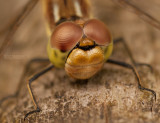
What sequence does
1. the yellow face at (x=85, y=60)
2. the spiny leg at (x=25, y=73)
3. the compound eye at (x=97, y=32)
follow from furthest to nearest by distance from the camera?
the spiny leg at (x=25, y=73), the compound eye at (x=97, y=32), the yellow face at (x=85, y=60)

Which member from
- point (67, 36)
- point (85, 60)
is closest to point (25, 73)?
point (67, 36)

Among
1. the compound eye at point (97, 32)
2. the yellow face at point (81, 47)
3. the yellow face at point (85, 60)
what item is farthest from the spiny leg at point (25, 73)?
the compound eye at point (97, 32)

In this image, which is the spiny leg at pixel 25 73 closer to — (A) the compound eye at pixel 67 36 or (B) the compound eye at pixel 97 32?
(A) the compound eye at pixel 67 36

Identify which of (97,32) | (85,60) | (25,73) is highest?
(97,32)

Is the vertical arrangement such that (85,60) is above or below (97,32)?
below

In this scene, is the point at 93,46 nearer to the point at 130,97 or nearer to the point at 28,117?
the point at 130,97

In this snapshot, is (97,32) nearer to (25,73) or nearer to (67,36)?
(67,36)

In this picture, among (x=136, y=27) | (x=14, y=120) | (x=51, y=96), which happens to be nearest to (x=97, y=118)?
(x=51, y=96)
